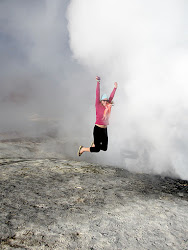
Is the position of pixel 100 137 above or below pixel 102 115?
below

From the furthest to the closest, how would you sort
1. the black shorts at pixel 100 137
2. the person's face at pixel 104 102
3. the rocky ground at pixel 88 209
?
1. the black shorts at pixel 100 137
2. the person's face at pixel 104 102
3. the rocky ground at pixel 88 209

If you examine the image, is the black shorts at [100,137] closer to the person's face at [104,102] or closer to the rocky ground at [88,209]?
the person's face at [104,102]

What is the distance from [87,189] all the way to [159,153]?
12.7 ft

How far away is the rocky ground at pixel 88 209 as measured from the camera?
2.18 meters

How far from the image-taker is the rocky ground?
218 cm

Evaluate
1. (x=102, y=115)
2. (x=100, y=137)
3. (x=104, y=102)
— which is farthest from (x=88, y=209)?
(x=104, y=102)

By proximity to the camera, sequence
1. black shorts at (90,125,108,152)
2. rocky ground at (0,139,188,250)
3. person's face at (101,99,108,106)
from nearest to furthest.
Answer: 1. rocky ground at (0,139,188,250)
2. person's face at (101,99,108,106)
3. black shorts at (90,125,108,152)

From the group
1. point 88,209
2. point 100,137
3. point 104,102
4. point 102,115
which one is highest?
point 104,102

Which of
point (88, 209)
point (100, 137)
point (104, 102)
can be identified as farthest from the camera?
point (100, 137)

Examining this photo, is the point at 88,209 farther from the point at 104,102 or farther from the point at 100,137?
the point at 104,102

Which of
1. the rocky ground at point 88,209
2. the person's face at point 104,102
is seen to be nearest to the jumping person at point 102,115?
the person's face at point 104,102

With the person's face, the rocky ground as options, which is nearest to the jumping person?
the person's face

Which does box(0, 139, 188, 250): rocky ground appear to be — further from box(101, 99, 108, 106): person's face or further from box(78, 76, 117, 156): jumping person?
box(101, 99, 108, 106): person's face

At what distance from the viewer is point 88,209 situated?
2.88 metres
